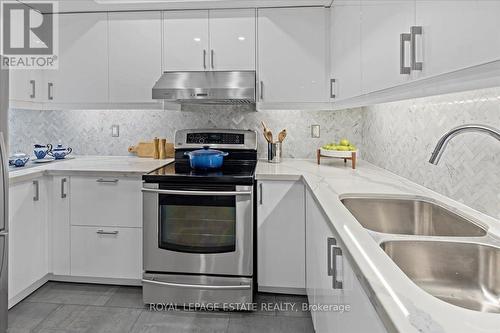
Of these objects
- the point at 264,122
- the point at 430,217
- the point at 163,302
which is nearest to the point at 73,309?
the point at 163,302

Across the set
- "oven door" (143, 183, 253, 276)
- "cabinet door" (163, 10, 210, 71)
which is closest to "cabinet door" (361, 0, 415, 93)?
"oven door" (143, 183, 253, 276)

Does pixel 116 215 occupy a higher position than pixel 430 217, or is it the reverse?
pixel 430 217

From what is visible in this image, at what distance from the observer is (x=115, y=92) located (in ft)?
10.1

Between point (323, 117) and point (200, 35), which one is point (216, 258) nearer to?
point (323, 117)

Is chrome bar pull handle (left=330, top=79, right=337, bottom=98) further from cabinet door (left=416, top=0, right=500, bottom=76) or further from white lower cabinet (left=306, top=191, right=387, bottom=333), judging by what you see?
cabinet door (left=416, top=0, right=500, bottom=76)

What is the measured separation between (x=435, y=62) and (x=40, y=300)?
278 cm

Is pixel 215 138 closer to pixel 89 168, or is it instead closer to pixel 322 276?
pixel 89 168

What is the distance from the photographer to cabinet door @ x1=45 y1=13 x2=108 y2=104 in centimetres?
308

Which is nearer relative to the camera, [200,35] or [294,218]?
[294,218]

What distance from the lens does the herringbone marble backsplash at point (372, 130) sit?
4.91ft

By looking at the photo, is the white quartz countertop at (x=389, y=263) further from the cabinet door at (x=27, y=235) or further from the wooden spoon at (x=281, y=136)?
the cabinet door at (x=27, y=235)

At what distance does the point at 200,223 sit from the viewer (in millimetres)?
2494

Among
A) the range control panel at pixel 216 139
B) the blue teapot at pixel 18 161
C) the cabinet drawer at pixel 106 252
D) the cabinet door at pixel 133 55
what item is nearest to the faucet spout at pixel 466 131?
the range control panel at pixel 216 139

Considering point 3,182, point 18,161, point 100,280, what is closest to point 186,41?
point 18,161
